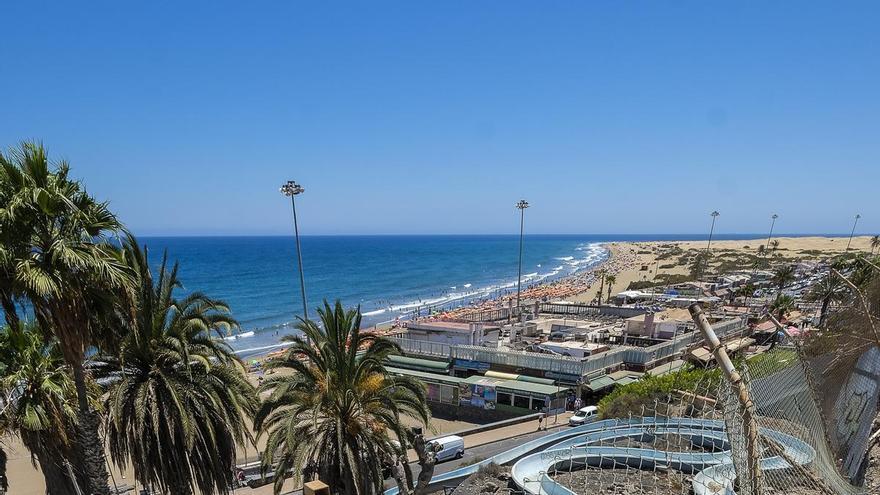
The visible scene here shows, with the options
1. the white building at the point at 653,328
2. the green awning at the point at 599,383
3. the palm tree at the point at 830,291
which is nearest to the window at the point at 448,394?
the green awning at the point at 599,383

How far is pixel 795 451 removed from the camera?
32.1 ft

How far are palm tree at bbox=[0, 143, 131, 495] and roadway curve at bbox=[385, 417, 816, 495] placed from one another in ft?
37.6

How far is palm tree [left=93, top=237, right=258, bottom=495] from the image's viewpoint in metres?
10.5

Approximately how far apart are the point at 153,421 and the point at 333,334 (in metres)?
4.46

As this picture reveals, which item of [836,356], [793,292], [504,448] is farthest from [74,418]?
[793,292]

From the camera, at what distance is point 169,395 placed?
1077cm

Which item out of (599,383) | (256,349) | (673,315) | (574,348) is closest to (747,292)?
(673,315)

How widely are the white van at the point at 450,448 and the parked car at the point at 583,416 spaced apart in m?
6.12

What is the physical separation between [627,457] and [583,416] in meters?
10.5

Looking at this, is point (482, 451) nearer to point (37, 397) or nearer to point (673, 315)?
point (37, 397)

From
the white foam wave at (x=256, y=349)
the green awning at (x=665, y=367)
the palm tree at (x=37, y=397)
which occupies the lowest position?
the white foam wave at (x=256, y=349)

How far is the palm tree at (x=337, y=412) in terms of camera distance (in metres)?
12.5

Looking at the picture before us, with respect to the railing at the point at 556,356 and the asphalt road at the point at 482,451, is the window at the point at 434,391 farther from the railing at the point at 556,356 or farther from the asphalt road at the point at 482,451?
the asphalt road at the point at 482,451

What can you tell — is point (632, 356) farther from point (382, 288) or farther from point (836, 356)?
point (382, 288)
